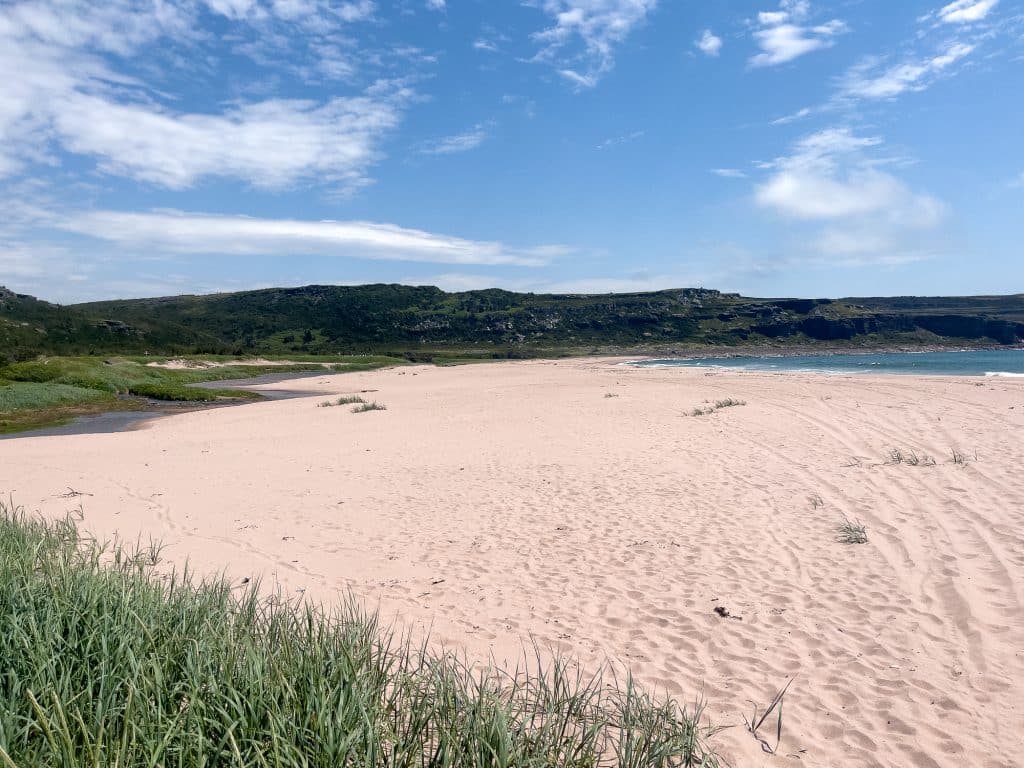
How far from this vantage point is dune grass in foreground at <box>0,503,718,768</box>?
8.09ft

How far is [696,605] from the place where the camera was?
562 centimetres

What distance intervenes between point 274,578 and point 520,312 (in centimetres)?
13251

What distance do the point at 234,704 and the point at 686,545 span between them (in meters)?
5.66

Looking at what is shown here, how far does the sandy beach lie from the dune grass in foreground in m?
1.39

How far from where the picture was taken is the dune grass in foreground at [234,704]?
2465 mm

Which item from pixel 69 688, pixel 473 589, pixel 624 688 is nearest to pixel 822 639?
pixel 624 688

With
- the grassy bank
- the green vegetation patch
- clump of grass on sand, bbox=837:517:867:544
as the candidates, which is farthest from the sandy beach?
the green vegetation patch

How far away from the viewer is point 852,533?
7.11 meters

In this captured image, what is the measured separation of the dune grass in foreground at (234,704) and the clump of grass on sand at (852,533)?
4.37 metres

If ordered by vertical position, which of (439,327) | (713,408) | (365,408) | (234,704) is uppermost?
(439,327)

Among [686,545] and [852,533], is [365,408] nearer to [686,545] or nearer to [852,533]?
[686,545]

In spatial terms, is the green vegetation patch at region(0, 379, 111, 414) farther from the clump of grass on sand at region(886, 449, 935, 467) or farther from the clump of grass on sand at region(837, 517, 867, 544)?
the clump of grass on sand at region(886, 449, 935, 467)

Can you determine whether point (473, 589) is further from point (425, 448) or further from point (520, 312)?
point (520, 312)

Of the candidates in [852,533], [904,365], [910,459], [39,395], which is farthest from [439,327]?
[852,533]
